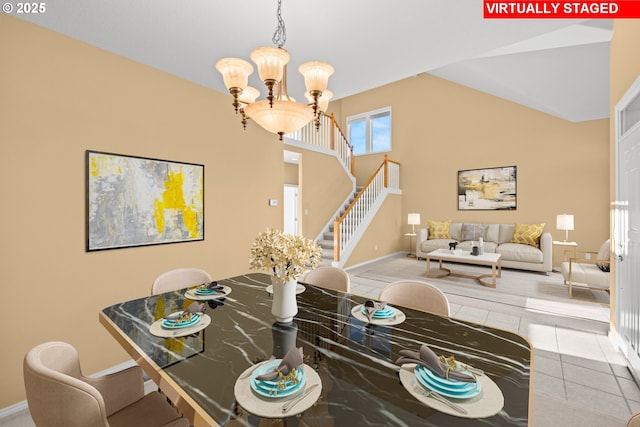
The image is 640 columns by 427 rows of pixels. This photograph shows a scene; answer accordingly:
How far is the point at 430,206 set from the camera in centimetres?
745

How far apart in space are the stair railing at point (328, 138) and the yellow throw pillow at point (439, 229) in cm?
255

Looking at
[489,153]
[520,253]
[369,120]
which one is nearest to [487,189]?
[489,153]

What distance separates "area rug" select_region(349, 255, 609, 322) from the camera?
12.0 ft

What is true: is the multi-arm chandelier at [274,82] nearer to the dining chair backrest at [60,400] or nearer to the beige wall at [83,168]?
the beige wall at [83,168]

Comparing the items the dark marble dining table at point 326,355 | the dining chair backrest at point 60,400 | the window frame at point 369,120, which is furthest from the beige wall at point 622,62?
the window frame at point 369,120

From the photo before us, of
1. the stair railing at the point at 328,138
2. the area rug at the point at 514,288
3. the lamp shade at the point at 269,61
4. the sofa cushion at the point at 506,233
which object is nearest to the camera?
the lamp shade at the point at 269,61

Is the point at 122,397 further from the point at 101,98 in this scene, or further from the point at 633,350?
the point at 633,350

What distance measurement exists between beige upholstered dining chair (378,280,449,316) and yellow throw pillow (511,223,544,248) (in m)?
5.32

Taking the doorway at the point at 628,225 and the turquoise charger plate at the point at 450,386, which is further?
the doorway at the point at 628,225

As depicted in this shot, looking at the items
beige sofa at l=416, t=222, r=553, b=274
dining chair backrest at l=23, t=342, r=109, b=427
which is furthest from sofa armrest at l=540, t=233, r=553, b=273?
dining chair backrest at l=23, t=342, r=109, b=427

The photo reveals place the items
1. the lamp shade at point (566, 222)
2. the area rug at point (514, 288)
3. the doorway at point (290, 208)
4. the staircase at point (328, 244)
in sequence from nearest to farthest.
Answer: the area rug at point (514, 288) → the lamp shade at point (566, 222) → the staircase at point (328, 244) → the doorway at point (290, 208)

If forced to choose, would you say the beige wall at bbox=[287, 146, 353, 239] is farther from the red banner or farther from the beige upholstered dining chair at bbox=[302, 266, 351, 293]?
the red banner

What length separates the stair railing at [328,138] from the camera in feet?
19.9

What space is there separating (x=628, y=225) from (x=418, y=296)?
6.66ft
